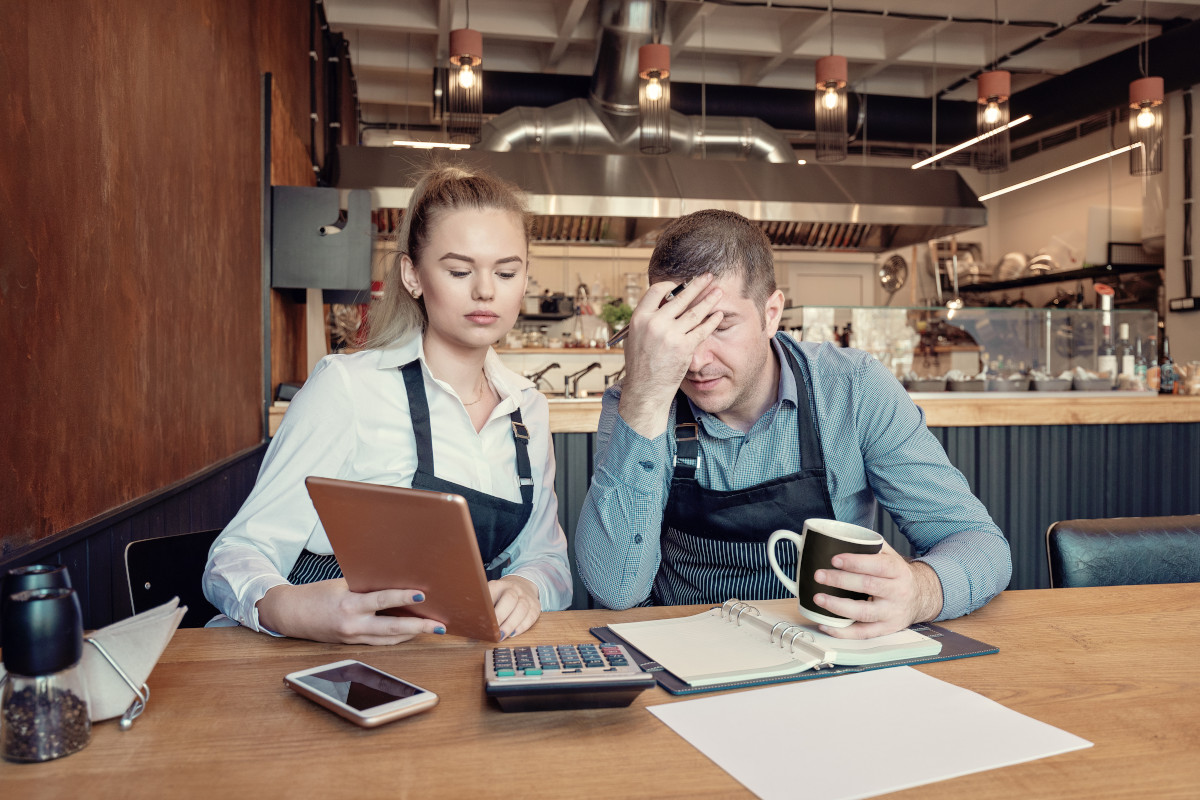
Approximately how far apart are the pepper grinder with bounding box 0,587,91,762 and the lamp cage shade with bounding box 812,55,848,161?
14.8ft

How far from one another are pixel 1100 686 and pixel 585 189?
491 cm

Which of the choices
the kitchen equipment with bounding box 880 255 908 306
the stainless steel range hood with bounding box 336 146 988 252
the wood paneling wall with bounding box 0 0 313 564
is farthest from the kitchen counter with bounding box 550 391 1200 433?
the kitchen equipment with bounding box 880 255 908 306

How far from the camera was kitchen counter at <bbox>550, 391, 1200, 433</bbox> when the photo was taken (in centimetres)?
298

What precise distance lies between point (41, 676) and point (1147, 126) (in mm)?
5501

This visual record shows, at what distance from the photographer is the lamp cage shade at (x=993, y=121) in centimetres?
458

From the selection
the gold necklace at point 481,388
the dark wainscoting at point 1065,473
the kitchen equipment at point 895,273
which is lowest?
the dark wainscoting at point 1065,473

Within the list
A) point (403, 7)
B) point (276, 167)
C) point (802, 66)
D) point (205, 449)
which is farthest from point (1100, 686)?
point (802, 66)

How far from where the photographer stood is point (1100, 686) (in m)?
0.85

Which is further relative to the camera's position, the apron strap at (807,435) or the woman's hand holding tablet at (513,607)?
the apron strap at (807,435)

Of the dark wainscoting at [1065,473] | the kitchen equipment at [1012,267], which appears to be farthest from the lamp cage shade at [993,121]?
the kitchen equipment at [1012,267]

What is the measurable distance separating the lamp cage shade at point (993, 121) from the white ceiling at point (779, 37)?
1.51 m

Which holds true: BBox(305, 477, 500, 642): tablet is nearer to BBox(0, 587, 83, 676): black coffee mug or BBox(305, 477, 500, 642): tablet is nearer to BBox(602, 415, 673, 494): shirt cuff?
BBox(0, 587, 83, 676): black coffee mug

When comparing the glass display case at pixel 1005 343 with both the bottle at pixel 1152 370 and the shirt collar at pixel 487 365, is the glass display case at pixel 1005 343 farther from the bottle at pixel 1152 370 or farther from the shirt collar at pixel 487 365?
the shirt collar at pixel 487 365

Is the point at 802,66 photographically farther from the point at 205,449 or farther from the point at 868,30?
the point at 205,449
